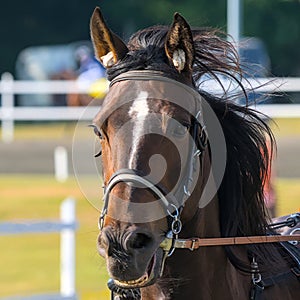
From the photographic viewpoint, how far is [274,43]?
117ft

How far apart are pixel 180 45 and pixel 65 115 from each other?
1660cm

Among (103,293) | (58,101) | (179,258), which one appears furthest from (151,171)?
(58,101)

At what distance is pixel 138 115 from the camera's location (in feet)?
11.2

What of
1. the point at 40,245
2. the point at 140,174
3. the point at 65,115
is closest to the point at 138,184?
the point at 140,174

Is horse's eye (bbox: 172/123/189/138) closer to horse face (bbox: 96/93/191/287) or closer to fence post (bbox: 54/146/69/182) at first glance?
horse face (bbox: 96/93/191/287)

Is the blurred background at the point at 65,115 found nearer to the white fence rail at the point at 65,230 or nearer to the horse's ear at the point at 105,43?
the white fence rail at the point at 65,230

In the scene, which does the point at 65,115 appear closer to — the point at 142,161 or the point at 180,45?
the point at 180,45

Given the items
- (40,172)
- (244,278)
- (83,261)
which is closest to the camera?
(244,278)

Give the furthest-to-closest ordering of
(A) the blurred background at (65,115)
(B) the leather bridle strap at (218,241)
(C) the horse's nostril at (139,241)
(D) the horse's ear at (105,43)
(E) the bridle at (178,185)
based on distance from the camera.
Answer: (A) the blurred background at (65,115)
(D) the horse's ear at (105,43)
(B) the leather bridle strap at (218,241)
(E) the bridle at (178,185)
(C) the horse's nostril at (139,241)

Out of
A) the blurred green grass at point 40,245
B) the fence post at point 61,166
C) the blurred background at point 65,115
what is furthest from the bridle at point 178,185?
the fence post at point 61,166

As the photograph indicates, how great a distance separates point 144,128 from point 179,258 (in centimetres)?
56

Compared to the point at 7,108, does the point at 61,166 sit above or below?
below

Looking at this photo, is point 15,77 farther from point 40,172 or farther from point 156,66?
point 156,66

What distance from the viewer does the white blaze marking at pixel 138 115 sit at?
3355 millimetres
